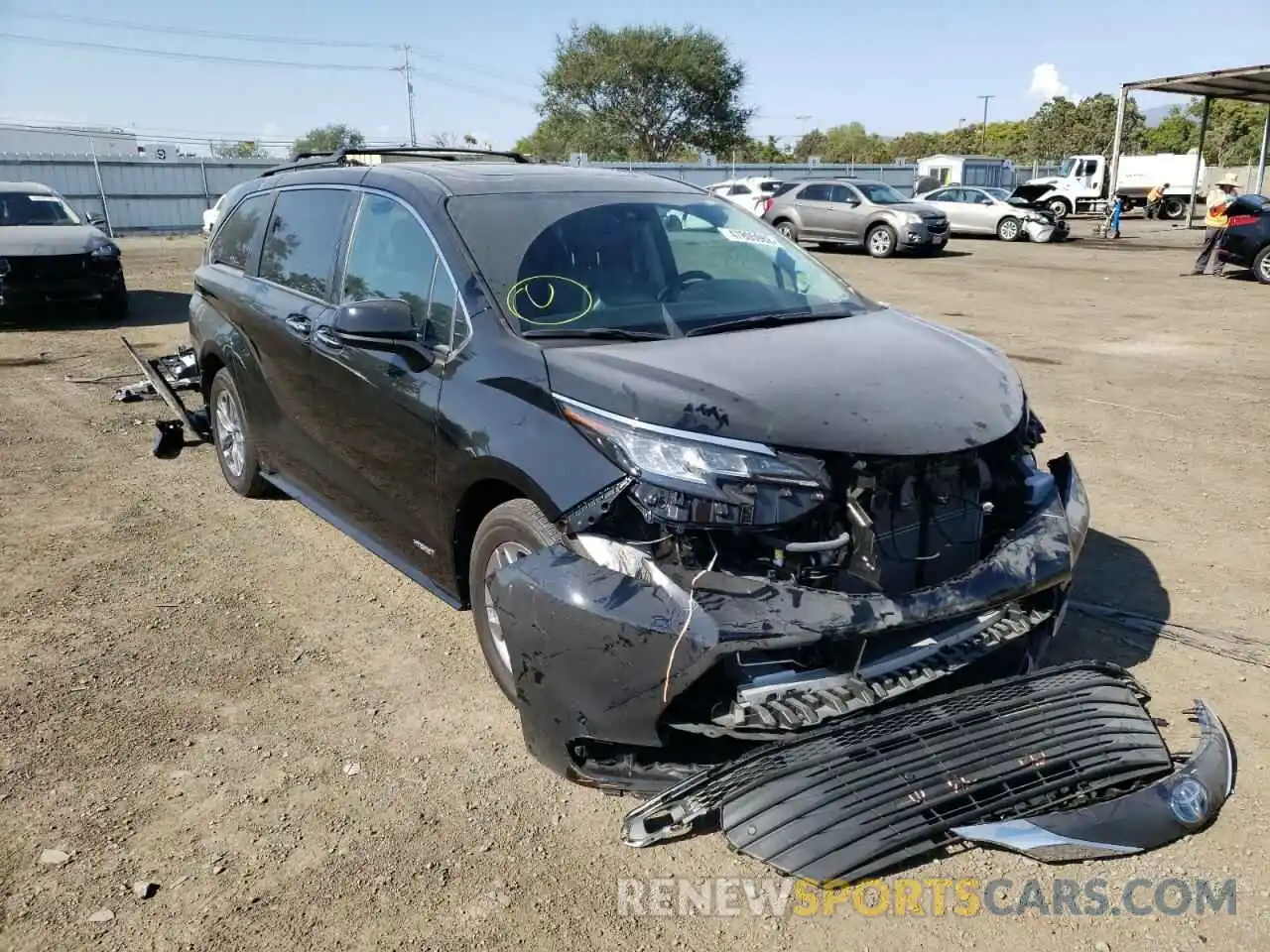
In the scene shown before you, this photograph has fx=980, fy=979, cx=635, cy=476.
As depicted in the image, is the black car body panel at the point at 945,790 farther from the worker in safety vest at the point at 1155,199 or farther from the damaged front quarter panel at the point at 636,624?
the worker in safety vest at the point at 1155,199

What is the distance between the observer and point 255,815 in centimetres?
296

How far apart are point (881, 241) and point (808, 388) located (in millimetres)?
20637

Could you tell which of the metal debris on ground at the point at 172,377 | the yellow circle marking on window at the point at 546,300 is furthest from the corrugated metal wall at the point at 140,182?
the yellow circle marking on window at the point at 546,300

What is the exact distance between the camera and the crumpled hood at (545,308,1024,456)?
287 centimetres

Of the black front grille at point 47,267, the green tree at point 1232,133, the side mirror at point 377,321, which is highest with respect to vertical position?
the green tree at point 1232,133

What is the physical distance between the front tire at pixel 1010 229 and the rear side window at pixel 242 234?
2485 centimetres

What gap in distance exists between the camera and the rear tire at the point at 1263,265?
52.5ft

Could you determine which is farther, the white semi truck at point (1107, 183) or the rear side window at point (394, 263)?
the white semi truck at point (1107, 183)

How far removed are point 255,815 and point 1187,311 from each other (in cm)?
1379

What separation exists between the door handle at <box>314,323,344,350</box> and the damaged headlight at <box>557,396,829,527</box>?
1661mm

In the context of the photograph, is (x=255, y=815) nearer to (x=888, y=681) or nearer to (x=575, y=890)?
(x=575, y=890)

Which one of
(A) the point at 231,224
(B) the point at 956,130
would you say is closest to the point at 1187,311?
(A) the point at 231,224

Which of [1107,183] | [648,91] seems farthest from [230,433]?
[648,91]

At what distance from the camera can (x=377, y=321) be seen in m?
3.52
